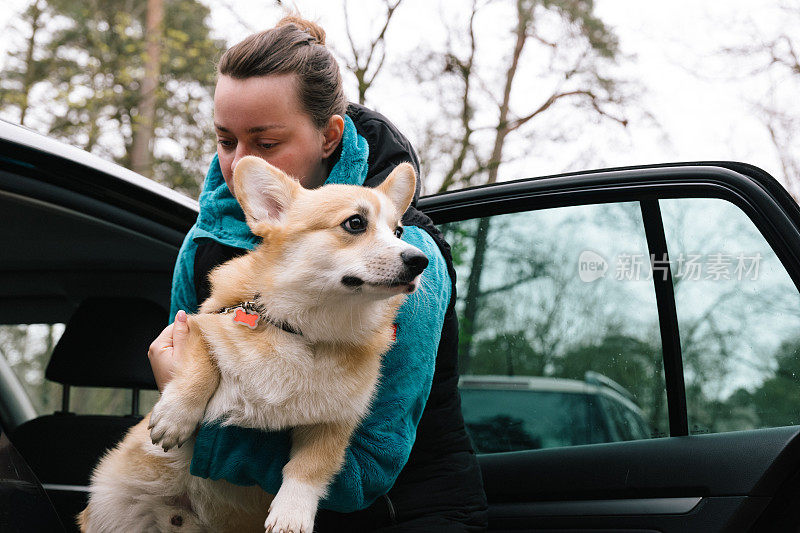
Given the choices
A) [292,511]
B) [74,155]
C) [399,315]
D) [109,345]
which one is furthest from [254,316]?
[109,345]

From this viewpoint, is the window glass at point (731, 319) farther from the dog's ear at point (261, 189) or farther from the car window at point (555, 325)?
the dog's ear at point (261, 189)

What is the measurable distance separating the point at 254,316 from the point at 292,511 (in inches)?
19.9

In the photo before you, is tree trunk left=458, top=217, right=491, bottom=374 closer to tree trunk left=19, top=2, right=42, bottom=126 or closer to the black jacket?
the black jacket

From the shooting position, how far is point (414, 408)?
1.86 meters

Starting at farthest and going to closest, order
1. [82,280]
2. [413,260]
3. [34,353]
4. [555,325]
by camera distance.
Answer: [34,353] → [82,280] → [555,325] → [413,260]

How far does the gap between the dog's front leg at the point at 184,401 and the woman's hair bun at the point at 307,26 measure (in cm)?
115

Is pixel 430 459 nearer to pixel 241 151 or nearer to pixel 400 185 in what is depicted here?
pixel 400 185

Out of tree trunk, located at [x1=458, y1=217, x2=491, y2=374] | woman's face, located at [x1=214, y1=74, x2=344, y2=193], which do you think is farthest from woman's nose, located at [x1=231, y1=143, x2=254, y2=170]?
tree trunk, located at [x1=458, y1=217, x2=491, y2=374]

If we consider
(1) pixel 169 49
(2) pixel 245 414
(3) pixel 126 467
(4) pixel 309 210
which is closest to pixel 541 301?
(4) pixel 309 210

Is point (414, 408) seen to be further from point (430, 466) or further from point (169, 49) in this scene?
point (169, 49)

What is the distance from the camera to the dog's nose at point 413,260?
5.55 ft

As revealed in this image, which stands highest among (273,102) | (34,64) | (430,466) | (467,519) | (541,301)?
(34,64)

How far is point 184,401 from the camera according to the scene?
1.71 m

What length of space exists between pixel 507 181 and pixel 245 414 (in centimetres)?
149
